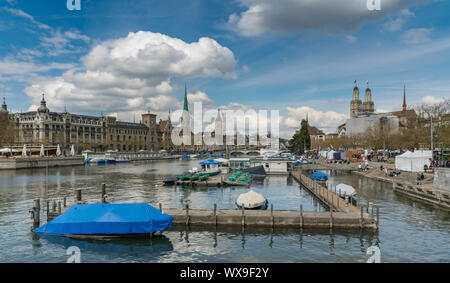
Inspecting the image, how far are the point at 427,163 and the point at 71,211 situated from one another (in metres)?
54.9

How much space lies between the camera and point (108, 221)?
23688mm

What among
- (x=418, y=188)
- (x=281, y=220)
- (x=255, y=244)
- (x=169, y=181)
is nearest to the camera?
(x=255, y=244)

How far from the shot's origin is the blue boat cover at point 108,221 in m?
23.7

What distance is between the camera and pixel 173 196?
45.3m

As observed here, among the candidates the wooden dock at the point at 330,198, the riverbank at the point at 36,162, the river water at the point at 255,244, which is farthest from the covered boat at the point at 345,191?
the riverbank at the point at 36,162

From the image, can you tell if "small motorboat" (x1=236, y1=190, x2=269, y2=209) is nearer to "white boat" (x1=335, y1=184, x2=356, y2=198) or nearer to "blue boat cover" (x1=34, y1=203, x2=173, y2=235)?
"blue boat cover" (x1=34, y1=203, x2=173, y2=235)

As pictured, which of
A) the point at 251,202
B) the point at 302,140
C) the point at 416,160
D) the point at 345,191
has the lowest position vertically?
the point at 251,202

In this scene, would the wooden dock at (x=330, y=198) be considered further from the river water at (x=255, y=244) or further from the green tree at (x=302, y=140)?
the green tree at (x=302, y=140)

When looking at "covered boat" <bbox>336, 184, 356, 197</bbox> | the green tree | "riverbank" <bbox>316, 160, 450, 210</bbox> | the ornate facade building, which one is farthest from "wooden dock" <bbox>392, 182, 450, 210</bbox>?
the ornate facade building

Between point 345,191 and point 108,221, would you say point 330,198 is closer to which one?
point 345,191

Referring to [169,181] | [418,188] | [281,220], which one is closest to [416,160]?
[418,188]

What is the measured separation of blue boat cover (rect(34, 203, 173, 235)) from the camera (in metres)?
23.7
